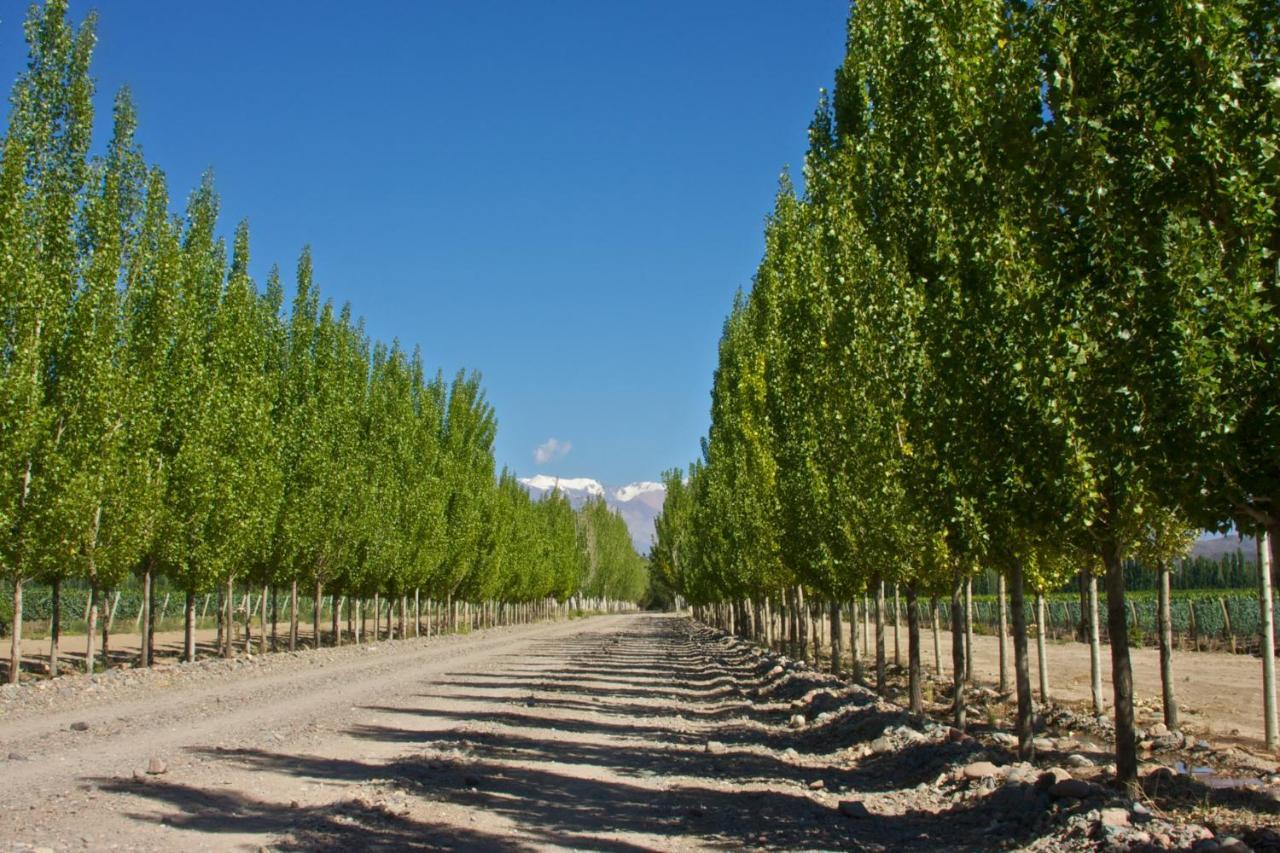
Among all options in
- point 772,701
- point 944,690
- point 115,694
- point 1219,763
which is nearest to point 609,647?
point 944,690

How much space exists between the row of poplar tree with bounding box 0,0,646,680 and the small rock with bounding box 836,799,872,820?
16.7m

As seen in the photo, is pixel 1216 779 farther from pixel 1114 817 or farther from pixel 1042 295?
pixel 1042 295

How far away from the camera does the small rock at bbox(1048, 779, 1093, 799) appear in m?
8.08

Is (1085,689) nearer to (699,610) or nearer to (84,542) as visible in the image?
(84,542)

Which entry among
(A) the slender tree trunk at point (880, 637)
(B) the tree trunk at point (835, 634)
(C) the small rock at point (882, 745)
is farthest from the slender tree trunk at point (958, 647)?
(B) the tree trunk at point (835, 634)

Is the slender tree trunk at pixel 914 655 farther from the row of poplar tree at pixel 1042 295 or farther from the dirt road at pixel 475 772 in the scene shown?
the dirt road at pixel 475 772

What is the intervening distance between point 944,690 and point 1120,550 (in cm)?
1640

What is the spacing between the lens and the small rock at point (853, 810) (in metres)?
9.20

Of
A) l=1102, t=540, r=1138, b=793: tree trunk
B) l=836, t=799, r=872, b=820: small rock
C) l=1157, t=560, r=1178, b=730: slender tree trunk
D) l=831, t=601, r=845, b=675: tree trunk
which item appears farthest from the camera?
l=831, t=601, r=845, b=675: tree trunk

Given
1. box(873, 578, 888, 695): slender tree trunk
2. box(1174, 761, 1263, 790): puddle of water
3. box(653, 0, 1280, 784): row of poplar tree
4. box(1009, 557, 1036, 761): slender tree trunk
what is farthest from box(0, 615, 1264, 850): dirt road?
box(1174, 761, 1263, 790): puddle of water

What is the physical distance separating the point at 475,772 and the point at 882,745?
5.15 meters

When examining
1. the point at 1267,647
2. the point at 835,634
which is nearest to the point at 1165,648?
the point at 1267,647

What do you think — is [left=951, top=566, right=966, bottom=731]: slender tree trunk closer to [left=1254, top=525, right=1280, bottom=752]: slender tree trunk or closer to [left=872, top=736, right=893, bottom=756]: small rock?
[left=872, top=736, right=893, bottom=756]: small rock

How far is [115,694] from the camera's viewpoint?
58.0 ft
